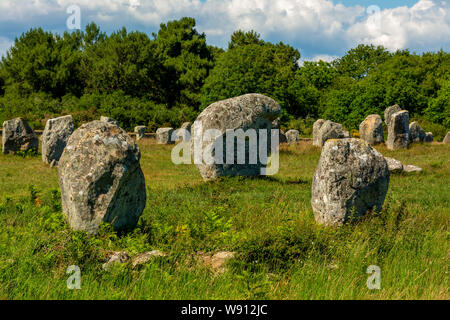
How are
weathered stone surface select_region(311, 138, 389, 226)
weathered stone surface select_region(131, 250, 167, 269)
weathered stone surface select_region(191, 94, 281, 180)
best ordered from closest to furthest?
weathered stone surface select_region(131, 250, 167, 269) < weathered stone surface select_region(311, 138, 389, 226) < weathered stone surface select_region(191, 94, 281, 180)

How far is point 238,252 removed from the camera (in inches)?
268

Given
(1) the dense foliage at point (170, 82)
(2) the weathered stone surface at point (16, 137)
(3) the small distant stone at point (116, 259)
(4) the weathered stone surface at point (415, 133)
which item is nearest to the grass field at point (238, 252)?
(3) the small distant stone at point (116, 259)

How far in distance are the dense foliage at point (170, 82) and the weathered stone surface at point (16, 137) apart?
505 inches

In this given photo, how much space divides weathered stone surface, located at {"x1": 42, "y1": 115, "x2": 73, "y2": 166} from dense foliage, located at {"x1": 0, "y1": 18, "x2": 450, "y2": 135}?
1533 cm

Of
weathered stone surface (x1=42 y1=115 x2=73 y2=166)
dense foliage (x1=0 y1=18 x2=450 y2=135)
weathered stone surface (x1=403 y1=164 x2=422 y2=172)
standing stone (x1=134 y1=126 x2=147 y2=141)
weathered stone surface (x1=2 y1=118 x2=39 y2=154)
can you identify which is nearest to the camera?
weathered stone surface (x1=403 y1=164 x2=422 y2=172)

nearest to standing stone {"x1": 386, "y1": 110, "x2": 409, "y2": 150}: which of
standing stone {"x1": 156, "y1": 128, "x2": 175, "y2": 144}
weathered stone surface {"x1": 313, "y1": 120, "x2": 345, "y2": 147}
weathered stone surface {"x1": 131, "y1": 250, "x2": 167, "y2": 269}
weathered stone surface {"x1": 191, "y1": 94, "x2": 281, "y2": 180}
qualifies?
weathered stone surface {"x1": 313, "y1": 120, "x2": 345, "y2": 147}

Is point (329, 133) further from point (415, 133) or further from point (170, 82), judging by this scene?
point (170, 82)

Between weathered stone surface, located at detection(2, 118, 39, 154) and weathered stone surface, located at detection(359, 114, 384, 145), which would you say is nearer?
weathered stone surface, located at detection(2, 118, 39, 154)

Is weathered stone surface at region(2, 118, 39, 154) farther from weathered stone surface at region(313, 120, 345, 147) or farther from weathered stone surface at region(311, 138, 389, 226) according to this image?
weathered stone surface at region(311, 138, 389, 226)

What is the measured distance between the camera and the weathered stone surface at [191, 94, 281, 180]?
15.8 meters

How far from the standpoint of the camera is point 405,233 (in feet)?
27.0

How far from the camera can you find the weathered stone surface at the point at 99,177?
7824 mm

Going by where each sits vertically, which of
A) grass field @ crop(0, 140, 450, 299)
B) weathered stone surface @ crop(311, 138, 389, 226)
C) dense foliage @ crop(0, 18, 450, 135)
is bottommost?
grass field @ crop(0, 140, 450, 299)
